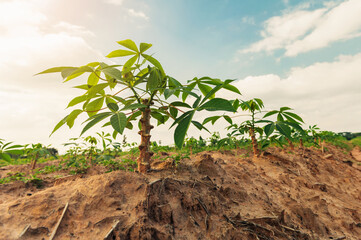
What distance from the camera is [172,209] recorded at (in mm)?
1397

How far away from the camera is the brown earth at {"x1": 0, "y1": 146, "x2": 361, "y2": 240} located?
1.20m

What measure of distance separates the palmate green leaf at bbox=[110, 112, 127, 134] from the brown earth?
0.56m

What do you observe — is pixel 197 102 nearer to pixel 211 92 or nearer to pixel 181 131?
pixel 211 92

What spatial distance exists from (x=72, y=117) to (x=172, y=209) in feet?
3.38

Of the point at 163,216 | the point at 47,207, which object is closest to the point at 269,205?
the point at 163,216

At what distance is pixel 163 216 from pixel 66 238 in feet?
1.88

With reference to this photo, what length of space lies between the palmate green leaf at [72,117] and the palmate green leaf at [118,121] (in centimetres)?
54

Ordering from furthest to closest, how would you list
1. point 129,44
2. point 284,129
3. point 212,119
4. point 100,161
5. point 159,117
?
1. point 100,161
2. point 212,119
3. point 159,117
4. point 284,129
5. point 129,44

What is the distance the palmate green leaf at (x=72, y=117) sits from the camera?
1523 mm

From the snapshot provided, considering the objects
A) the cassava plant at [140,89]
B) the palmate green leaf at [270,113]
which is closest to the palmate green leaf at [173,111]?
the cassava plant at [140,89]

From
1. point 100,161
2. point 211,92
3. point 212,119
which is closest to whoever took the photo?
point 211,92

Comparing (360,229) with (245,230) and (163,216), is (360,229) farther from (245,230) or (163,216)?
(163,216)

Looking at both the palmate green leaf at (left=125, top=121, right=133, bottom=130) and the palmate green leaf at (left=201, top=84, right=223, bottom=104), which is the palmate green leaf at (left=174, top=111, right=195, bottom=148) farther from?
the palmate green leaf at (left=125, top=121, right=133, bottom=130)

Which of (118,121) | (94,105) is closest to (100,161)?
(94,105)
